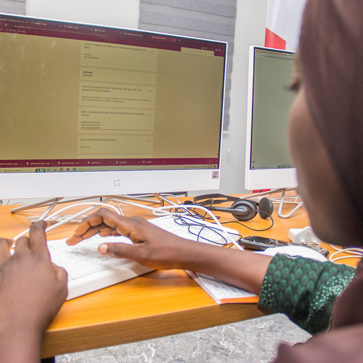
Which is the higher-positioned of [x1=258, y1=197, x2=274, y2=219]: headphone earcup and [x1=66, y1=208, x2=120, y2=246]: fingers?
[x1=66, y1=208, x2=120, y2=246]: fingers

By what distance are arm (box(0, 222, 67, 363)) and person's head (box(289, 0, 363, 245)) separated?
1.31 ft

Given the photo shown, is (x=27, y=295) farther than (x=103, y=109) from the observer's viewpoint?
No

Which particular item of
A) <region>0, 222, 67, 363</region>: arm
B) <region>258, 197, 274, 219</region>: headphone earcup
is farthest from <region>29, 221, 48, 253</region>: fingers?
<region>258, 197, 274, 219</region>: headphone earcup

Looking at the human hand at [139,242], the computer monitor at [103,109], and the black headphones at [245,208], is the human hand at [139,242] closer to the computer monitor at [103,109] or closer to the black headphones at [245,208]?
the computer monitor at [103,109]

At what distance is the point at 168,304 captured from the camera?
2.20 feet

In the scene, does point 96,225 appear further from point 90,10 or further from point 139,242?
point 90,10

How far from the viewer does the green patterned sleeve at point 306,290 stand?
700 mm

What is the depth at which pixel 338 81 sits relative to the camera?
43cm

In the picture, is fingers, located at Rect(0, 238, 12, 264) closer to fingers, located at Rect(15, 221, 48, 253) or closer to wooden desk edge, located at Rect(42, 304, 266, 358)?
fingers, located at Rect(15, 221, 48, 253)

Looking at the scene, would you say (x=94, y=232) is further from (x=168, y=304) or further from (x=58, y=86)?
(x=58, y=86)

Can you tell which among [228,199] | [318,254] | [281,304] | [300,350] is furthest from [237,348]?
[300,350]

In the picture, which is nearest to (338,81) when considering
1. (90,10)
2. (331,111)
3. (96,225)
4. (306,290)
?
(331,111)

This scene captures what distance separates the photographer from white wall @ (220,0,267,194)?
126 inches

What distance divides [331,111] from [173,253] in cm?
43
